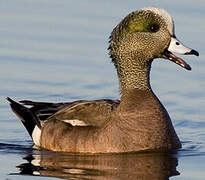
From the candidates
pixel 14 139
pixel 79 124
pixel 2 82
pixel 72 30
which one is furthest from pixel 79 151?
pixel 72 30

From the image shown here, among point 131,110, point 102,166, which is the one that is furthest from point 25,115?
point 102,166

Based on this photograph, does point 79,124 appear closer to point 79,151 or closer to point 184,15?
→ point 79,151

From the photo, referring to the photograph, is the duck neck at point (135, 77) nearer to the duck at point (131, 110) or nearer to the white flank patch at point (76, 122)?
the duck at point (131, 110)

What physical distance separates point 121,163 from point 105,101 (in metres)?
1.35

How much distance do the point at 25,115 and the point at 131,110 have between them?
2.12 meters

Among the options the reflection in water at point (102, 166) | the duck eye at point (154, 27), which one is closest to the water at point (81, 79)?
the reflection in water at point (102, 166)

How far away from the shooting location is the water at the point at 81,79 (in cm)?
1331

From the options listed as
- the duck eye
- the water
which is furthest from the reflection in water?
the duck eye

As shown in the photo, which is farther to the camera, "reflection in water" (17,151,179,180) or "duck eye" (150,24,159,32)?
"duck eye" (150,24,159,32)

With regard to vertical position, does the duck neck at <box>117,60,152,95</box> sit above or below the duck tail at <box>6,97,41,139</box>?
above

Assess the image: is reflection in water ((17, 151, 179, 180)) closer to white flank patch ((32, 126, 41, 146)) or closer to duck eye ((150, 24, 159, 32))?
white flank patch ((32, 126, 41, 146))

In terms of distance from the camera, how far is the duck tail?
15391 mm

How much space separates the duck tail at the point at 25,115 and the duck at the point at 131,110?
0.55 m

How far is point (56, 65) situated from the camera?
17.8m
